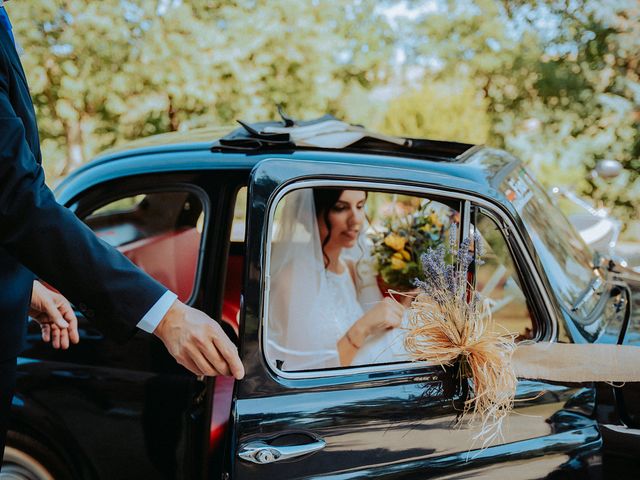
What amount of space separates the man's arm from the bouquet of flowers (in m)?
1.76

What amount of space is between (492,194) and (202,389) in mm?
1280

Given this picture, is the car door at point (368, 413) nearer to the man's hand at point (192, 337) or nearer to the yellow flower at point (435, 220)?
the man's hand at point (192, 337)

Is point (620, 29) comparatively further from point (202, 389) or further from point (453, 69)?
point (453, 69)

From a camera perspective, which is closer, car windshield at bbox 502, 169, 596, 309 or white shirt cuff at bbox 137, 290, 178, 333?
white shirt cuff at bbox 137, 290, 178, 333

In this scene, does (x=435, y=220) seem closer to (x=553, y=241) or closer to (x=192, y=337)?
(x=553, y=241)

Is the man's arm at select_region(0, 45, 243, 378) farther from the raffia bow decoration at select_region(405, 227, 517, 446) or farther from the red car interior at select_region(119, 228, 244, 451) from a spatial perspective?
the red car interior at select_region(119, 228, 244, 451)

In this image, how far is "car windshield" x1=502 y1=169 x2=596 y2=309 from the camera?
239 centimetres

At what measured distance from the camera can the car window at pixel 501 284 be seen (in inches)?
91.5

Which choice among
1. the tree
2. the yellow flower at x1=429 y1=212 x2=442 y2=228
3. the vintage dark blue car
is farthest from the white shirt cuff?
the tree

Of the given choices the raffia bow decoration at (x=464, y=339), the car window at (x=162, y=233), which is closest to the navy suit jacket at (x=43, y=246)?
the raffia bow decoration at (x=464, y=339)

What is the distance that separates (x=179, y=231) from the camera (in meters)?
3.09

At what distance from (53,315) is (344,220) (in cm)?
156

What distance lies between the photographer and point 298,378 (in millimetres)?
1981

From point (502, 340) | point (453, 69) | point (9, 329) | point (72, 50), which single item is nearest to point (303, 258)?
point (502, 340)
